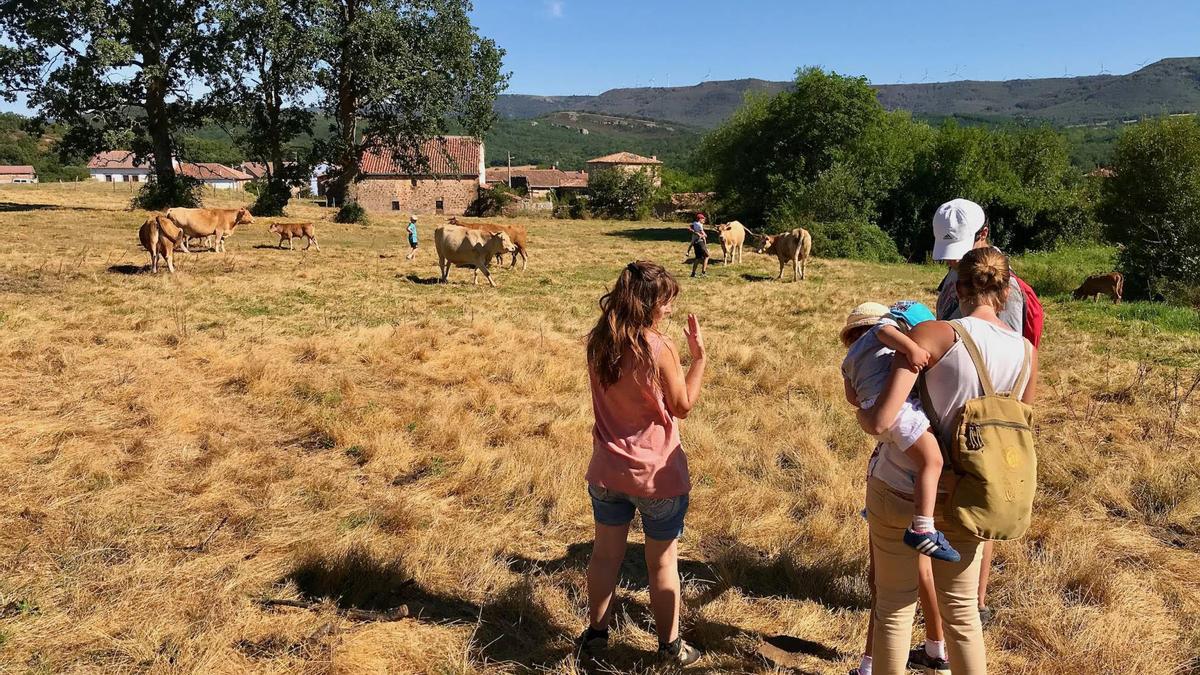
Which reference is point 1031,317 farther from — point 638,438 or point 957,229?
point 638,438

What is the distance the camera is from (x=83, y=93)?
23.8 m

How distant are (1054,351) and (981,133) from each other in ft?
140

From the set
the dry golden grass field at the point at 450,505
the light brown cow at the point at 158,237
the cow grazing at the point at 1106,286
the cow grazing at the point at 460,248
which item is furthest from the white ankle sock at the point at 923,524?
the cow grazing at the point at 1106,286

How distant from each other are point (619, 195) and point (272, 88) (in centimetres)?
2466

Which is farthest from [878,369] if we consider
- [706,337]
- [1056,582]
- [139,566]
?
[706,337]

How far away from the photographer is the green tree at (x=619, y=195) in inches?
1848

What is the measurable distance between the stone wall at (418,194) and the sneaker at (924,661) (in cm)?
5194

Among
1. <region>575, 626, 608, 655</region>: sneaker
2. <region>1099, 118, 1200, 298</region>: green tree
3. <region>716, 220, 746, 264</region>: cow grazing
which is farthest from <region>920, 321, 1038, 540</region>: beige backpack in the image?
<region>716, 220, 746, 264</region>: cow grazing

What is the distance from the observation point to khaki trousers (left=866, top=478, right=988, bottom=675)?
2480 millimetres

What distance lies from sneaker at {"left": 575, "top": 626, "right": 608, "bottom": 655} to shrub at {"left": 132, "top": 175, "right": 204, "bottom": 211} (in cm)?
2715

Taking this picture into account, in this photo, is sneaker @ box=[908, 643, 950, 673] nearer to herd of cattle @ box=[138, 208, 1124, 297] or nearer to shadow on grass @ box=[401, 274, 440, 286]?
herd of cattle @ box=[138, 208, 1124, 297]

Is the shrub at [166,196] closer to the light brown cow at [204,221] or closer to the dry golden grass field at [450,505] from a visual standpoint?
the light brown cow at [204,221]

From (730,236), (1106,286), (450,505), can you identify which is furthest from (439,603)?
(730,236)

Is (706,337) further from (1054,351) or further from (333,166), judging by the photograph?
(333,166)
